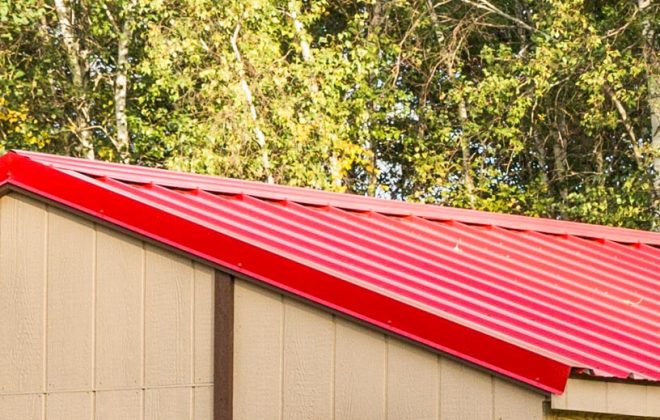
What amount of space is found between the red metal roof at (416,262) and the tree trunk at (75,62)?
16637 millimetres

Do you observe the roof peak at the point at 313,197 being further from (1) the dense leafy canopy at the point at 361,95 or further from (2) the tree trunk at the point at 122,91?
(2) the tree trunk at the point at 122,91

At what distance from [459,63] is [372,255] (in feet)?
54.4

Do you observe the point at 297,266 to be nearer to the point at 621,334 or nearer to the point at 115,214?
the point at 115,214

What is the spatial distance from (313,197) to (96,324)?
2.70 metres

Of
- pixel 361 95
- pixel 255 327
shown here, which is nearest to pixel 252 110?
pixel 361 95

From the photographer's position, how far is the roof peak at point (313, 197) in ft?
27.5

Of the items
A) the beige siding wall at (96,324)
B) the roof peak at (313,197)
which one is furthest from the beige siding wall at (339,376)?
the roof peak at (313,197)

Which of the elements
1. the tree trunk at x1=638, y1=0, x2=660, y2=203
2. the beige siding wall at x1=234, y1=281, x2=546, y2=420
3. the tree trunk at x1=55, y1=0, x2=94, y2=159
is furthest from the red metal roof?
the tree trunk at x1=55, y1=0, x2=94, y2=159

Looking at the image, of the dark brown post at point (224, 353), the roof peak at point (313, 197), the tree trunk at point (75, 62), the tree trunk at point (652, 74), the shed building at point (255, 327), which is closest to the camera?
the shed building at point (255, 327)

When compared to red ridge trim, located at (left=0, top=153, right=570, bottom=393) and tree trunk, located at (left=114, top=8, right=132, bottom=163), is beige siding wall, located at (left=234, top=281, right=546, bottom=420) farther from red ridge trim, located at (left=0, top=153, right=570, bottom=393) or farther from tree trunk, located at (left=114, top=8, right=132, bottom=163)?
tree trunk, located at (left=114, top=8, right=132, bottom=163)

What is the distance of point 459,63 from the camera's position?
2448 cm

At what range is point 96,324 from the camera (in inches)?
287

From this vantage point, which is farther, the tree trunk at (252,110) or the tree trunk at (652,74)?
the tree trunk at (252,110)

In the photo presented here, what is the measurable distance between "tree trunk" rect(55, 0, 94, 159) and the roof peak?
52.0 feet
